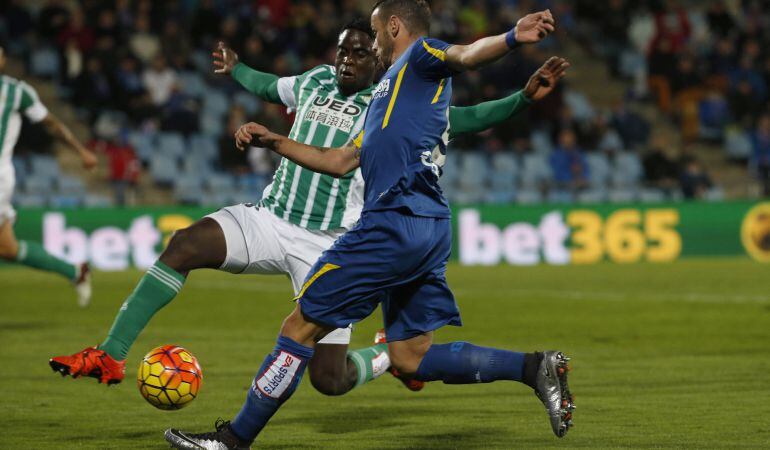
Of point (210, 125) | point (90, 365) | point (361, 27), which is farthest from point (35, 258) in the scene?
point (210, 125)

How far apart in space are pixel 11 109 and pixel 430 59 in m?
6.61

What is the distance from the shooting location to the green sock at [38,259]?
11.5 m

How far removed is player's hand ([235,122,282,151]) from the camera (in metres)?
5.44

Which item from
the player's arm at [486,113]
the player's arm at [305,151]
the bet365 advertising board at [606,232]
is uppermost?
the player's arm at [486,113]

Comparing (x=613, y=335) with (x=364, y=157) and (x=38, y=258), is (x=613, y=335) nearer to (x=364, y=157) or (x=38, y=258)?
(x=38, y=258)

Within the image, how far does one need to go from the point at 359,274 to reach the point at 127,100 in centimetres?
1562

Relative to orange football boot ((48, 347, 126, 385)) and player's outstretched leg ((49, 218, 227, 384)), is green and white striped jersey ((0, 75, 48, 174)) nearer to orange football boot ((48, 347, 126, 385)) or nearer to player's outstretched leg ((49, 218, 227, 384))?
player's outstretched leg ((49, 218, 227, 384))

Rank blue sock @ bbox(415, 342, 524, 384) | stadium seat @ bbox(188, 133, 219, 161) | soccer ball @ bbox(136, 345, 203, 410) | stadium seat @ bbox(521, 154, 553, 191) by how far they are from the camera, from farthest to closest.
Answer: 1. stadium seat @ bbox(521, 154, 553, 191)
2. stadium seat @ bbox(188, 133, 219, 161)
3. soccer ball @ bbox(136, 345, 203, 410)
4. blue sock @ bbox(415, 342, 524, 384)

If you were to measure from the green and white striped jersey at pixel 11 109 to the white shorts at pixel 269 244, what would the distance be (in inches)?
191

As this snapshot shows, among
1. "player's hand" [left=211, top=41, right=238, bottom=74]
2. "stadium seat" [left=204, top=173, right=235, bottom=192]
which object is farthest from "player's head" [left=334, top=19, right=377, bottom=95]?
"stadium seat" [left=204, top=173, right=235, bottom=192]

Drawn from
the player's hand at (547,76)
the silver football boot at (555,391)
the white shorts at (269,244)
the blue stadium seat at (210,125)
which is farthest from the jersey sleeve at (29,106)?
the blue stadium seat at (210,125)

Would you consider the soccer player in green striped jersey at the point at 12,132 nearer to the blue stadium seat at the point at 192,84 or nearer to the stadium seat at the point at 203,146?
the stadium seat at the point at 203,146

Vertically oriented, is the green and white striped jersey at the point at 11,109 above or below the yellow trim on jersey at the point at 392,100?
below

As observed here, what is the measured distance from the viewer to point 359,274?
5.50 metres
